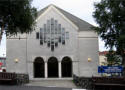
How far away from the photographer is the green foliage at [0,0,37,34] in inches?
474

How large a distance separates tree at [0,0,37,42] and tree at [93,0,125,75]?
1201 cm

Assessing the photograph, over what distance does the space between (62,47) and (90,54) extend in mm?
3925

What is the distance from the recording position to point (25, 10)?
42.9ft

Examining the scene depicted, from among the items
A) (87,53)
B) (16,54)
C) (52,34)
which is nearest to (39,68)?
(16,54)

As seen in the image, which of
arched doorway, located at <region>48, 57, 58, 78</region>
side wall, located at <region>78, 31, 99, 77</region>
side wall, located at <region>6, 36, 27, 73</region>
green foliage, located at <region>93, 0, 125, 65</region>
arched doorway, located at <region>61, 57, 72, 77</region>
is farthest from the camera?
arched doorway, located at <region>61, 57, 72, 77</region>

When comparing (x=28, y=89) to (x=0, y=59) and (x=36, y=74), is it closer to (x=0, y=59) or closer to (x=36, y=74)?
(x=36, y=74)

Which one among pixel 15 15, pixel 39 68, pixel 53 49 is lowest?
pixel 39 68

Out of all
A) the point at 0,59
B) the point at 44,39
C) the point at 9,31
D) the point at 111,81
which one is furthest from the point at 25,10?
the point at 0,59

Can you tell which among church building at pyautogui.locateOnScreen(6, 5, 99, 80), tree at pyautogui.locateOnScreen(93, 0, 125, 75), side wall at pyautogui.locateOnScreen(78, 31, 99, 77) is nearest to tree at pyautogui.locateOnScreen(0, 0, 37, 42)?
tree at pyautogui.locateOnScreen(93, 0, 125, 75)

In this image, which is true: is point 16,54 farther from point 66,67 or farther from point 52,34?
point 66,67

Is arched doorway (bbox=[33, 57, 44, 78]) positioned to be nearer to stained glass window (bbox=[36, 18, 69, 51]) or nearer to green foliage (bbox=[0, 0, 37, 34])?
stained glass window (bbox=[36, 18, 69, 51])

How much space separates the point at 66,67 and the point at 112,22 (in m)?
9.73

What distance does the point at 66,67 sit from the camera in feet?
107

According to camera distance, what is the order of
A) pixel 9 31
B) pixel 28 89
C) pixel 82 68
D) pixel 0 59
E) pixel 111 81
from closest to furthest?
pixel 9 31 < pixel 28 89 < pixel 111 81 < pixel 82 68 < pixel 0 59
